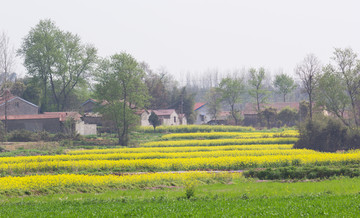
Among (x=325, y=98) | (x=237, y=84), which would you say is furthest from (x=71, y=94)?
(x=325, y=98)

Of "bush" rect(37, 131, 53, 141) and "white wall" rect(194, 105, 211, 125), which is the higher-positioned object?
"white wall" rect(194, 105, 211, 125)

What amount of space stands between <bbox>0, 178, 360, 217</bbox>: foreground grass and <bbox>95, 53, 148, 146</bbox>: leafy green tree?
37.1 metres

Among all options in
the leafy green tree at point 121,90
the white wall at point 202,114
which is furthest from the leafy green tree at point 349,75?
the white wall at point 202,114

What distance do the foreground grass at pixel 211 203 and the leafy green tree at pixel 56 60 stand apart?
63.4 meters

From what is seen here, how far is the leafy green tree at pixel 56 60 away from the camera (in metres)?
78.4

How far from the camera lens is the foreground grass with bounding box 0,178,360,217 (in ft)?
44.5

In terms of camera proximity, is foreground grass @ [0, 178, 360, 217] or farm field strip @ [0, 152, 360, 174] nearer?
foreground grass @ [0, 178, 360, 217]

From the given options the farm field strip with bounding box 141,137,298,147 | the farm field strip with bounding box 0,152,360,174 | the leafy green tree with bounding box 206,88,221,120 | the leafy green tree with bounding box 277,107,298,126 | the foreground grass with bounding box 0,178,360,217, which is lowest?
the foreground grass with bounding box 0,178,360,217

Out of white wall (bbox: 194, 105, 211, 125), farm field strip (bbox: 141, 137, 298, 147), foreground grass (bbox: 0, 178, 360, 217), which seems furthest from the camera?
white wall (bbox: 194, 105, 211, 125)

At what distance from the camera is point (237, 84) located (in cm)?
9706

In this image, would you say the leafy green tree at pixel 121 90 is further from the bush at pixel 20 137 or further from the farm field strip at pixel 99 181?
the farm field strip at pixel 99 181

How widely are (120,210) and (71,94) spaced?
73.5 metres

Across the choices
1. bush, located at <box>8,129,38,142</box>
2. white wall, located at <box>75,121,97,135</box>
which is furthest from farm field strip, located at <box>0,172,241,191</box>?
white wall, located at <box>75,121,97,135</box>

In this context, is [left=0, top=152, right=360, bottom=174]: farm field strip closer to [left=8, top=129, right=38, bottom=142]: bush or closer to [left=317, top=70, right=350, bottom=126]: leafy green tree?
[left=317, top=70, right=350, bottom=126]: leafy green tree
